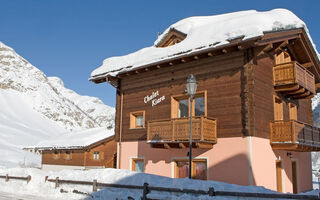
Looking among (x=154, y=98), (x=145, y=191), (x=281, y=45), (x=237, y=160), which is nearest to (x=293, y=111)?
(x=281, y=45)

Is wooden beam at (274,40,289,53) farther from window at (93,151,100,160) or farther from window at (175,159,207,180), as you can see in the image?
window at (93,151,100,160)

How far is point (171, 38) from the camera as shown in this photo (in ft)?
61.8

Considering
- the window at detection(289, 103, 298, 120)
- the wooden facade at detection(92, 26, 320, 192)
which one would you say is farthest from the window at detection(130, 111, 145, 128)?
the window at detection(289, 103, 298, 120)

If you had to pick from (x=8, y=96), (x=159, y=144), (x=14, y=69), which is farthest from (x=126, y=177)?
(x=14, y=69)

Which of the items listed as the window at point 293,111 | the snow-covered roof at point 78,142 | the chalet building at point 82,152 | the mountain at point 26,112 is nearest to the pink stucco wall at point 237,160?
the window at point 293,111

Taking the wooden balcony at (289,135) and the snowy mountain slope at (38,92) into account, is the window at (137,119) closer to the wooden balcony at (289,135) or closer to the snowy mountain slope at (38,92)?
the wooden balcony at (289,135)

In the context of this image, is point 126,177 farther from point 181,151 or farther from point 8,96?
point 8,96

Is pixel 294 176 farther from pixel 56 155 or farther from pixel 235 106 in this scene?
pixel 56 155

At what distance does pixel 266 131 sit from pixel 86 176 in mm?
8169

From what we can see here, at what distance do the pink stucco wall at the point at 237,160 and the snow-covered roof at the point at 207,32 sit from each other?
441 centimetres

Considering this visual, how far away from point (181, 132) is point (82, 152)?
19.6 meters

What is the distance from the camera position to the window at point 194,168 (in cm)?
1485

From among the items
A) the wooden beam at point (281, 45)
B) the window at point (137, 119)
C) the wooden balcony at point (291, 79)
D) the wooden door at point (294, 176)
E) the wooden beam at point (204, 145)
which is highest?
the wooden beam at point (281, 45)

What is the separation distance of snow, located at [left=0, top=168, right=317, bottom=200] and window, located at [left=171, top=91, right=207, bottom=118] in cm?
476
